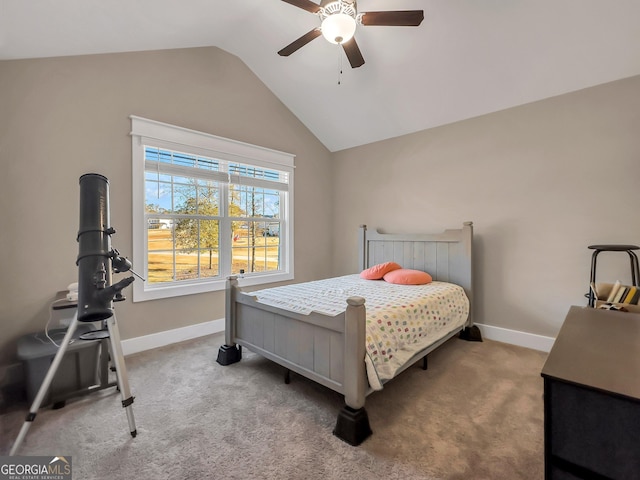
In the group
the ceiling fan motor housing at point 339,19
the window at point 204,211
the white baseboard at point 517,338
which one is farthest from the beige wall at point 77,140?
the white baseboard at point 517,338

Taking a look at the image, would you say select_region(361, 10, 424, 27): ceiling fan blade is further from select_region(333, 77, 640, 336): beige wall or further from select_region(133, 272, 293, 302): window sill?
select_region(133, 272, 293, 302): window sill

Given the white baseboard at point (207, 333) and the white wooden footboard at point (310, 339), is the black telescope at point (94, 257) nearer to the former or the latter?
the white wooden footboard at point (310, 339)

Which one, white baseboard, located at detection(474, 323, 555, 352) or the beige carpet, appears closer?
the beige carpet

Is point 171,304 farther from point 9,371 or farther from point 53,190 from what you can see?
point 53,190

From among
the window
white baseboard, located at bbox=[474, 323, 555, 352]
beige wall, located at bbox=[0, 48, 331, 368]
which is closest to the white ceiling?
beige wall, located at bbox=[0, 48, 331, 368]

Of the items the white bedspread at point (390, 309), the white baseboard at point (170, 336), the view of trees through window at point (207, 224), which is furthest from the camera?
the view of trees through window at point (207, 224)

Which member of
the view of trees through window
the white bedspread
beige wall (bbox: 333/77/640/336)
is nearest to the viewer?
the white bedspread

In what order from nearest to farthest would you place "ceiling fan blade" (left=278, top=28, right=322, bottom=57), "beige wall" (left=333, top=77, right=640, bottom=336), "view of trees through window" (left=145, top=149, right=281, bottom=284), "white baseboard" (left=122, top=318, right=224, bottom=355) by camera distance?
1. "ceiling fan blade" (left=278, top=28, right=322, bottom=57)
2. "beige wall" (left=333, top=77, right=640, bottom=336)
3. "white baseboard" (left=122, top=318, right=224, bottom=355)
4. "view of trees through window" (left=145, top=149, right=281, bottom=284)

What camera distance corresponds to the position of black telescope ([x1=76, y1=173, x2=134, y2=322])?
1456 millimetres

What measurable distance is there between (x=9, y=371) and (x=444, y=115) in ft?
14.8

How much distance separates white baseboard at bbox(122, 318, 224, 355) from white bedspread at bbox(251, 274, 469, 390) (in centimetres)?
114

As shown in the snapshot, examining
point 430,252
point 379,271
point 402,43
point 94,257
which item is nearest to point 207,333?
point 94,257

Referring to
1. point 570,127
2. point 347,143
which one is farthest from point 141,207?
point 570,127

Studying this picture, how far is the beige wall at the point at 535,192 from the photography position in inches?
96.6
